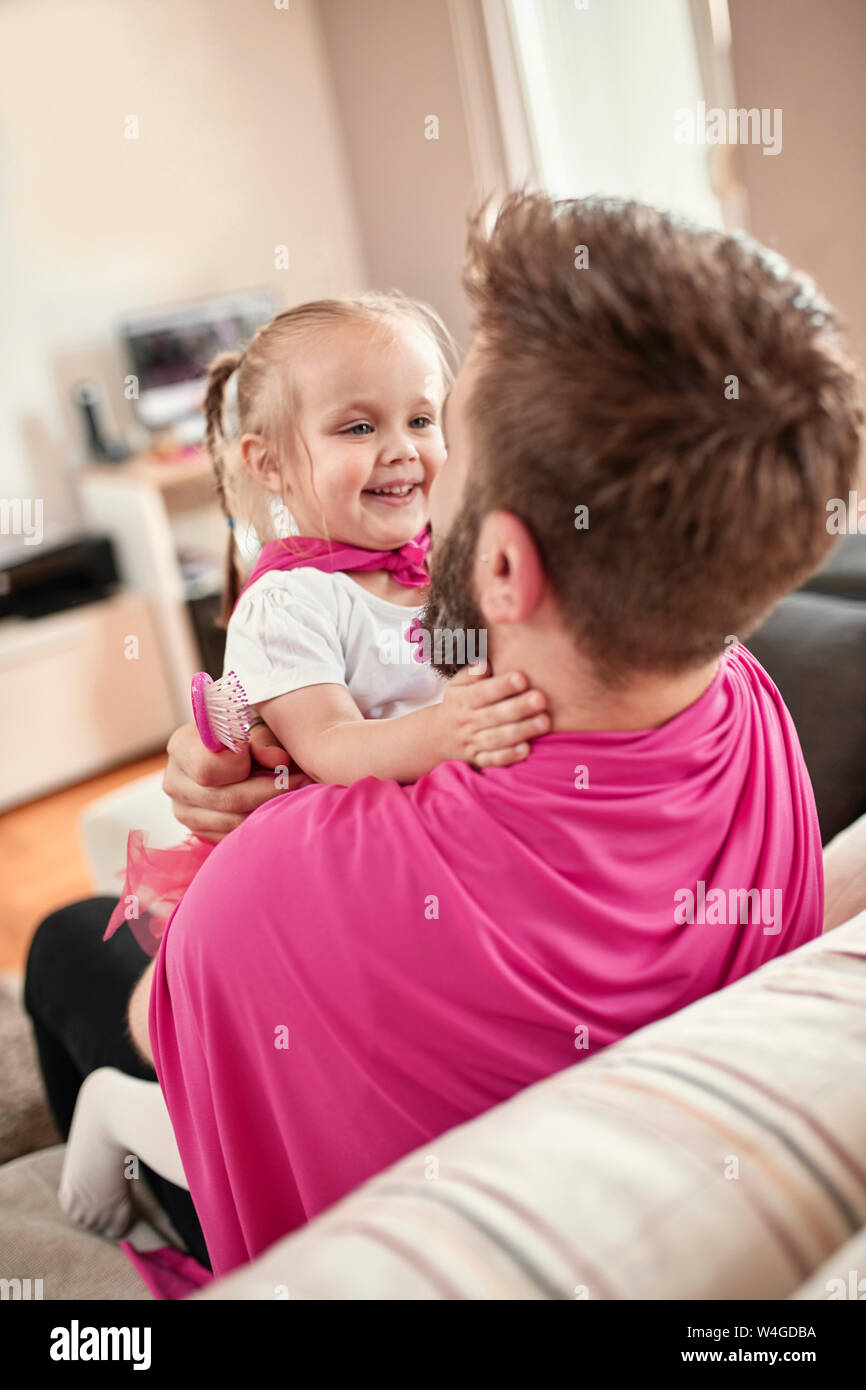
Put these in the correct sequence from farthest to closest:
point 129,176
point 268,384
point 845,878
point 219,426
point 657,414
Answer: point 129,176 < point 219,426 < point 268,384 < point 845,878 < point 657,414

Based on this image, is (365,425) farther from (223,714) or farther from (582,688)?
(582,688)

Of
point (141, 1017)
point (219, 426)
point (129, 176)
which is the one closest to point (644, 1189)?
point (141, 1017)

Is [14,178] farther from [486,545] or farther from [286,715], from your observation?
[486,545]

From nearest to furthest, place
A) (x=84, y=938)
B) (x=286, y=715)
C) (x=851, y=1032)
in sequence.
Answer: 1. (x=851, y=1032)
2. (x=286, y=715)
3. (x=84, y=938)

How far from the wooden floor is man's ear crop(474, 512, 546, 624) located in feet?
7.78

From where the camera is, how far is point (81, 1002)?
1376mm

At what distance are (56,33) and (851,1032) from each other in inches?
177

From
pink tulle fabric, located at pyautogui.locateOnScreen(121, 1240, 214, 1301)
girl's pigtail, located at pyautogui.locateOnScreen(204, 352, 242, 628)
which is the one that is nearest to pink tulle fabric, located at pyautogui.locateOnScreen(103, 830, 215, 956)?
girl's pigtail, located at pyautogui.locateOnScreen(204, 352, 242, 628)

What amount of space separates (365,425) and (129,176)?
371 centimetres

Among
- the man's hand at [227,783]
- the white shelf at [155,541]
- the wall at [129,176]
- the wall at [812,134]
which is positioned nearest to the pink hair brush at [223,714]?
the man's hand at [227,783]

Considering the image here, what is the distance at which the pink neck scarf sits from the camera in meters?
1.14

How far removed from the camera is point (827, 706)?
149 centimetres

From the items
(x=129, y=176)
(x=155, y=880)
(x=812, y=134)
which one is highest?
(x=129, y=176)

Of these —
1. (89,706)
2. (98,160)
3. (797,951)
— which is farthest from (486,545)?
(98,160)
